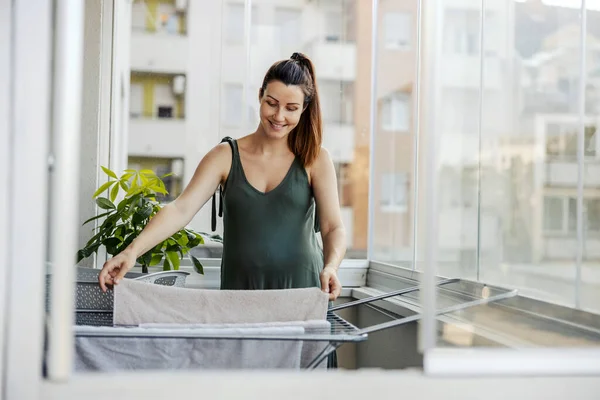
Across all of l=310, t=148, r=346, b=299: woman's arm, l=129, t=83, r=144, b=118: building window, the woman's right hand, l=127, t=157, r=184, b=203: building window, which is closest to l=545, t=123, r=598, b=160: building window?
l=310, t=148, r=346, b=299: woman's arm

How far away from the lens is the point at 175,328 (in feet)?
6.38

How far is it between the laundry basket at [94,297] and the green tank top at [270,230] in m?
0.34

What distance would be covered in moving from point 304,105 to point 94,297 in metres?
0.87

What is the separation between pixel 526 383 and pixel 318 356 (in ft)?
1.55

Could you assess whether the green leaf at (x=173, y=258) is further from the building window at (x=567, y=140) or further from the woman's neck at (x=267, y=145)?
the building window at (x=567, y=140)

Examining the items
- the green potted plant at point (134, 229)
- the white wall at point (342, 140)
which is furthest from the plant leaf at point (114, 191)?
the white wall at point (342, 140)

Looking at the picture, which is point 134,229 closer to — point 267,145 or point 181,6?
point 267,145

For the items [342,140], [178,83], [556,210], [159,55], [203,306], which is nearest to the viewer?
[203,306]

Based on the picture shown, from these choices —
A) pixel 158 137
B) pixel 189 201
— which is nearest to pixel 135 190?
pixel 189 201

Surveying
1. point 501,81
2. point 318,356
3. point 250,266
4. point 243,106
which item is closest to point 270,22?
point 243,106

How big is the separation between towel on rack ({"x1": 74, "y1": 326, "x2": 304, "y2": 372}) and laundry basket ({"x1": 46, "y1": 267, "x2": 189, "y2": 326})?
0.91 ft

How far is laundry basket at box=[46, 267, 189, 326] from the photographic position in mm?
2270

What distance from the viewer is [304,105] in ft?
8.47

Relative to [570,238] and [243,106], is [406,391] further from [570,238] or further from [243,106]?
[243,106]
